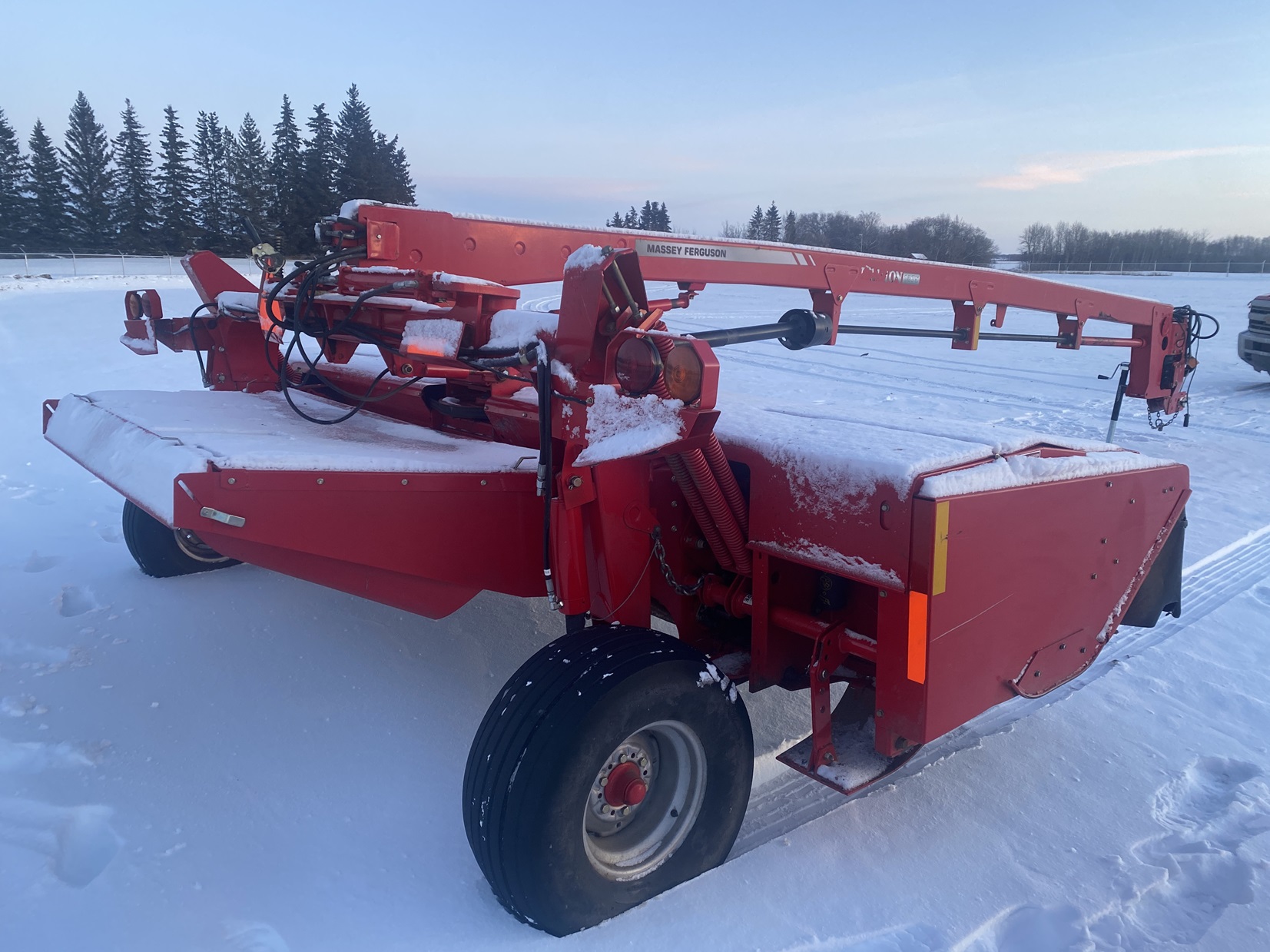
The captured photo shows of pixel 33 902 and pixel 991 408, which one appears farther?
pixel 991 408

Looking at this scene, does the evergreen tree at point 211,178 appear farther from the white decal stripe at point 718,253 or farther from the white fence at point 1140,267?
the white decal stripe at point 718,253

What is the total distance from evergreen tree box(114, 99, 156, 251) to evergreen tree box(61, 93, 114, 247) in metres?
0.61

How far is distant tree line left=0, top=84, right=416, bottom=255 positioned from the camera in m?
43.5

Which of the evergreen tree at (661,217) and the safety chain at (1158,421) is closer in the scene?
the safety chain at (1158,421)

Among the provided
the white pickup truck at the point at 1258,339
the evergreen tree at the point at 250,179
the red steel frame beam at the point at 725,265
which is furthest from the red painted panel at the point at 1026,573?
the evergreen tree at the point at 250,179

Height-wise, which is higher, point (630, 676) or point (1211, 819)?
point (630, 676)

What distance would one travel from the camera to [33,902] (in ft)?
6.99

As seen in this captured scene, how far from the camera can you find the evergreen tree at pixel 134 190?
156 feet

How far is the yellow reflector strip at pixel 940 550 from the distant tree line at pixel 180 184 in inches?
1658

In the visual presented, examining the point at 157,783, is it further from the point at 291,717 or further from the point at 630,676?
the point at 630,676

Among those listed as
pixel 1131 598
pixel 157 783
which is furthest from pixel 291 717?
pixel 1131 598

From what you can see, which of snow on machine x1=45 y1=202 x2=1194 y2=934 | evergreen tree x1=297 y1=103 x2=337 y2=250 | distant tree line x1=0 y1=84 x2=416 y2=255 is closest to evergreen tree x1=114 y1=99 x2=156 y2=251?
distant tree line x1=0 y1=84 x2=416 y2=255

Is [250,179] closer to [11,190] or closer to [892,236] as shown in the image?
[11,190]

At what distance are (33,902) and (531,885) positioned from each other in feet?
4.16
